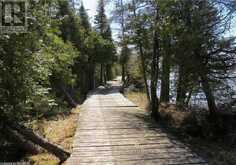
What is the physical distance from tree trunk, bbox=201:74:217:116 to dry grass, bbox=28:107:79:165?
166 inches

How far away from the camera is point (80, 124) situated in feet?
29.8

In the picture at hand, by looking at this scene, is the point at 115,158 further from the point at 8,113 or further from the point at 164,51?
the point at 164,51

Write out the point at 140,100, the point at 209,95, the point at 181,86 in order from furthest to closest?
the point at 140,100 → the point at 181,86 → the point at 209,95

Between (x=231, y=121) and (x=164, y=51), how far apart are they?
3.28 metres

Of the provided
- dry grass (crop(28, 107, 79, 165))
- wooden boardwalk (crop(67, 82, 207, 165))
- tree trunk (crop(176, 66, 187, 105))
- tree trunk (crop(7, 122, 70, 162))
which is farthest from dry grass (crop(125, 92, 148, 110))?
tree trunk (crop(7, 122, 70, 162))

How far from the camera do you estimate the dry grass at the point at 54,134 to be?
263 inches

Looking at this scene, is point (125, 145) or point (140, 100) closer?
point (125, 145)

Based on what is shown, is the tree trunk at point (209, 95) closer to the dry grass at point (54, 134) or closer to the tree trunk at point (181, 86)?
the tree trunk at point (181, 86)

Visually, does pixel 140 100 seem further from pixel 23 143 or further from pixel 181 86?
pixel 23 143

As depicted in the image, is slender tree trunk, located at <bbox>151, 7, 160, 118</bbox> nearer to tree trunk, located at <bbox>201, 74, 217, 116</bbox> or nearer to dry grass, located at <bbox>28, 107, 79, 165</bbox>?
tree trunk, located at <bbox>201, 74, 217, 116</bbox>

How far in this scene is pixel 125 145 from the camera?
22.3 ft

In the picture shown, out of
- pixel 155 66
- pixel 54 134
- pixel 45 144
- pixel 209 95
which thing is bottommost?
pixel 54 134

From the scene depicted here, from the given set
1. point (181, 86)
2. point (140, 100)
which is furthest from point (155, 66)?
point (140, 100)

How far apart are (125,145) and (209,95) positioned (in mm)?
4317
